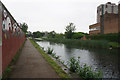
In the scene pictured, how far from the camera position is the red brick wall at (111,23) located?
2520 centimetres

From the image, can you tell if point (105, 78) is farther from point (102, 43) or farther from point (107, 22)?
point (107, 22)

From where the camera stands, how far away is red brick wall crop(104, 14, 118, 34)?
25197 mm

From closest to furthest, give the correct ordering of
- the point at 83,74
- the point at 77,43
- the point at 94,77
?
the point at 94,77 → the point at 83,74 → the point at 77,43

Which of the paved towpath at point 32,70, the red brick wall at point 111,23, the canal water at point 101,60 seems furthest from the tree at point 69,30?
the paved towpath at point 32,70

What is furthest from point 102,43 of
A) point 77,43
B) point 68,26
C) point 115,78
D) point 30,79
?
point 68,26

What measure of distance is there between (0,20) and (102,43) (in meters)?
16.9

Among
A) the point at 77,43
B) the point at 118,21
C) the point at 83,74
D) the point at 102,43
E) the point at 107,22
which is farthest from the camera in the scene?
the point at 107,22

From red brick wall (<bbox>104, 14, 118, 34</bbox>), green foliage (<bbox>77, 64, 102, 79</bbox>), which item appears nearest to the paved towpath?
green foliage (<bbox>77, 64, 102, 79</bbox>)

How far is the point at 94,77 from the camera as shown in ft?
11.1

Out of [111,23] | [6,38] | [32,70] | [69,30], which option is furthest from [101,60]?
[69,30]

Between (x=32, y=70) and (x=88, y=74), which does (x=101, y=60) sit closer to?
(x=88, y=74)

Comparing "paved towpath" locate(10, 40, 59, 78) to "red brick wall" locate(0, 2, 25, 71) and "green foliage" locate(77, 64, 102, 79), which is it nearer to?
"red brick wall" locate(0, 2, 25, 71)

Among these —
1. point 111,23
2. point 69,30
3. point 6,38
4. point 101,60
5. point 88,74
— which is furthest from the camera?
point 69,30

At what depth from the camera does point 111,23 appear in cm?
2725
